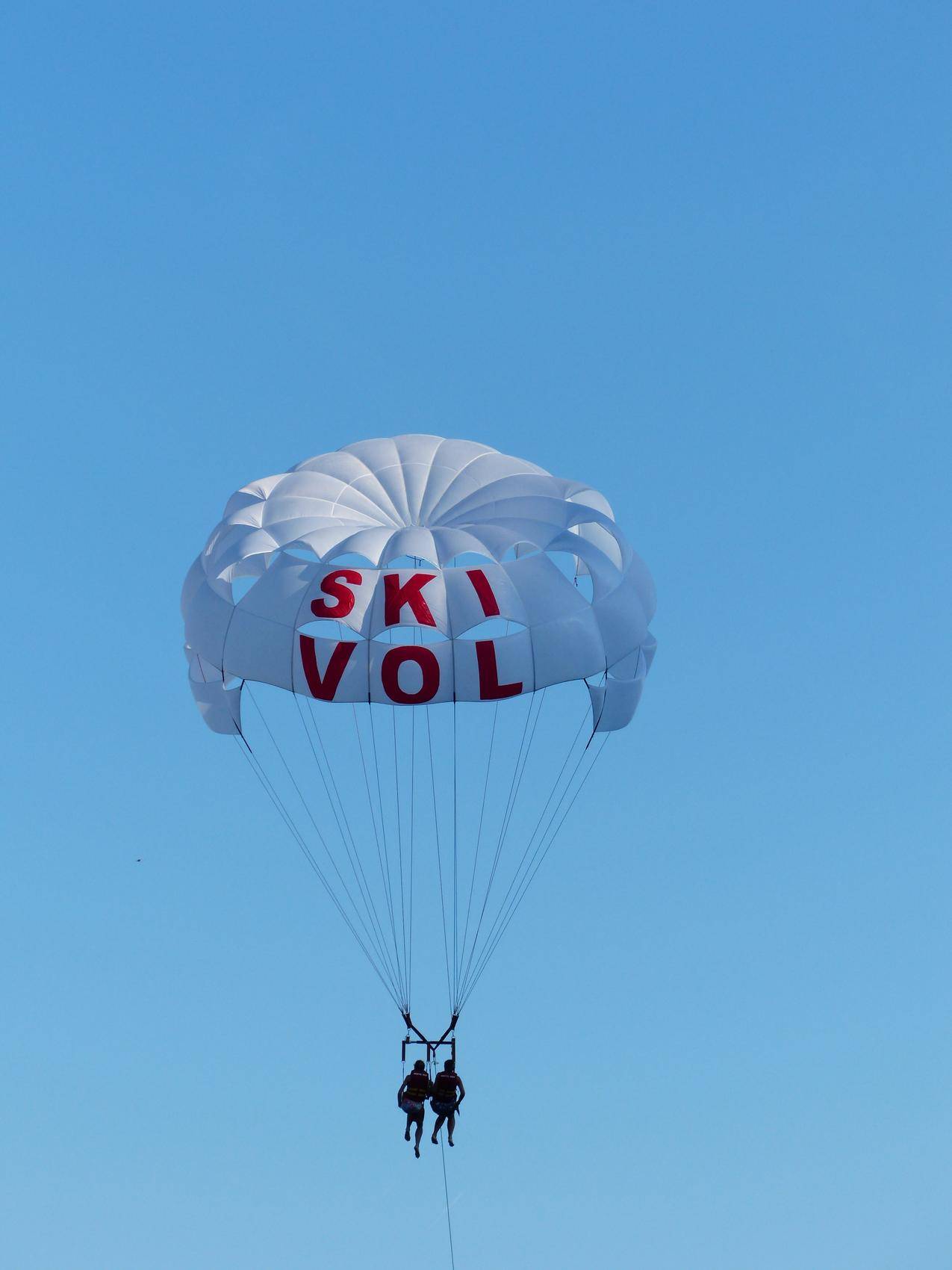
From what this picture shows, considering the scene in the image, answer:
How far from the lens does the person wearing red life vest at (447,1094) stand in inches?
1004

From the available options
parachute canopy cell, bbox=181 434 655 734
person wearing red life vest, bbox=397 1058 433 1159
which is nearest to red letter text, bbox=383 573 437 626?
parachute canopy cell, bbox=181 434 655 734

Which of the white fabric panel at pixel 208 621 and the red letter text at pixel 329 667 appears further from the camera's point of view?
the white fabric panel at pixel 208 621

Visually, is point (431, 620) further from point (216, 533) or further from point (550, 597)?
point (216, 533)

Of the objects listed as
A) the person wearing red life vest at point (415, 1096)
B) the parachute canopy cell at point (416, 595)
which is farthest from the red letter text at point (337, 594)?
the person wearing red life vest at point (415, 1096)

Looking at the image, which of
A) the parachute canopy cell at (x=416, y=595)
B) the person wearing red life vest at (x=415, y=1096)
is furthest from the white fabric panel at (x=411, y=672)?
the person wearing red life vest at (x=415, y=1096)

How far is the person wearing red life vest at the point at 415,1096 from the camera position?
25.5 metres

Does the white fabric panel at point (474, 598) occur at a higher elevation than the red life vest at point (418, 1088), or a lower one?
higher

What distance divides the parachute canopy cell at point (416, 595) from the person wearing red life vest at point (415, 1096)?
487 cm

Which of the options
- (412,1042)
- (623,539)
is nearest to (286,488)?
(623,539)

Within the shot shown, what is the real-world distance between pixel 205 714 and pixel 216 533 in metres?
2.87

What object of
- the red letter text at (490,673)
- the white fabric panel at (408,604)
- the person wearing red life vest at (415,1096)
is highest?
the white fabric panel at (408,604)

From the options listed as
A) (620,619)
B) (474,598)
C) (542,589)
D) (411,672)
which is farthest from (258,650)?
(620,619)

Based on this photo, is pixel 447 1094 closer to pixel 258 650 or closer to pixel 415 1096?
pixel 415 1096

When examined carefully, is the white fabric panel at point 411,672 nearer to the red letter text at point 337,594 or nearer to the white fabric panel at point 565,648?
the red letter text at point 337,594
